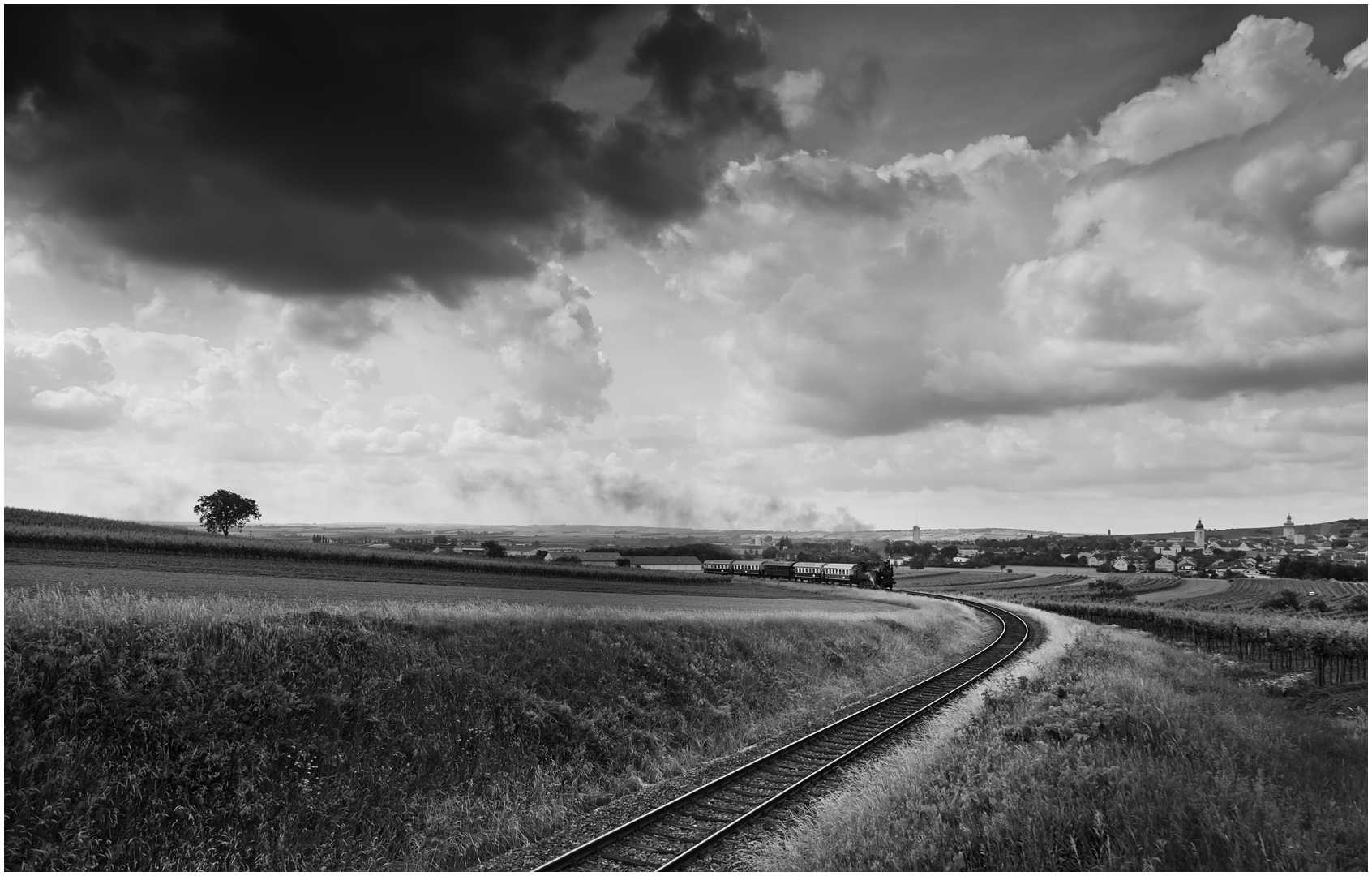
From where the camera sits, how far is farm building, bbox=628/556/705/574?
120 m

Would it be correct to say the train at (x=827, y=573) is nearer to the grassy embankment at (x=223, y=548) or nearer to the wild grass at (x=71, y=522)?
the grassy embankment at (x=223, y=548)

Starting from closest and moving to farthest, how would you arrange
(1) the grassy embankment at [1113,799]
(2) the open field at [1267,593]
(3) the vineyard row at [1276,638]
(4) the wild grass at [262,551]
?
(1) the grassy embankment at [1113,799] → (3) the vineyard row at [1276,638] → (4) the wild grass at [262,551] → (2) the open field at [1267,593]

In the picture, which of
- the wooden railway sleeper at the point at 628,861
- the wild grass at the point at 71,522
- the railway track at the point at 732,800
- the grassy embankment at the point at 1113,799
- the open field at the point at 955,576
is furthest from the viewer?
the open field at the point at 955,576

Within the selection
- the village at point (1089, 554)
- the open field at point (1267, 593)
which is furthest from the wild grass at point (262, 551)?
the open field at point (1267, 593)

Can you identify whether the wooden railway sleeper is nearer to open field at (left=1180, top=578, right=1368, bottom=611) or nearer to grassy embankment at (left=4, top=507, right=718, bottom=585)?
grassy embankment at (left=4, top=507, right=718, bottom=585)

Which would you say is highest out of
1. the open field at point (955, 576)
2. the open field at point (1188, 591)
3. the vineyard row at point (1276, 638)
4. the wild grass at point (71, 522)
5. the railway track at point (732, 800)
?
the wild grass at point (71, 522)

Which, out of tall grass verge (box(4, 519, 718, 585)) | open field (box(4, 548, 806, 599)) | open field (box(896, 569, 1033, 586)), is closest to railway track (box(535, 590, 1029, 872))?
open field (box(4, 548, 806, 599))

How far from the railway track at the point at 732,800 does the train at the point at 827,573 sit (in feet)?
259

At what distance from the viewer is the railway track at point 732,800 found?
10.9m

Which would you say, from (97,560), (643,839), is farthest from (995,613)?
(97,560)

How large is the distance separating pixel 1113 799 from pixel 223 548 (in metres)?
56.2

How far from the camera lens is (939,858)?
363 inches

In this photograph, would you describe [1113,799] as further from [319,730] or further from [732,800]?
[319,730]

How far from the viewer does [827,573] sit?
105 metres
